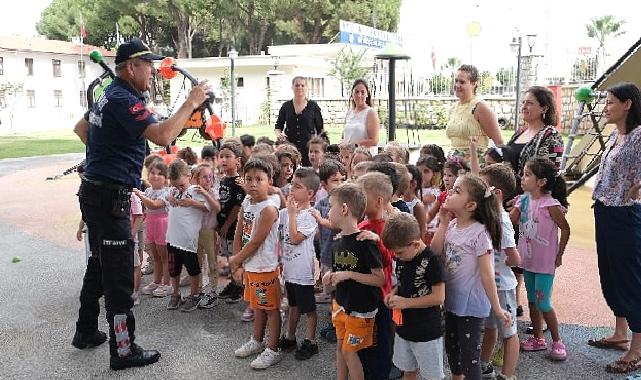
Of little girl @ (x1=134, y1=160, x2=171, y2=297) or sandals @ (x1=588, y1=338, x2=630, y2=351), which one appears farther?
little girl @ (x1=134, y1=160, x2=171, y2=297)

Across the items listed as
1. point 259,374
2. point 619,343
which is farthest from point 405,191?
point 619,343

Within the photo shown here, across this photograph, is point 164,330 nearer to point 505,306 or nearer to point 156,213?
point 156,213

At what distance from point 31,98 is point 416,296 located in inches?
2016

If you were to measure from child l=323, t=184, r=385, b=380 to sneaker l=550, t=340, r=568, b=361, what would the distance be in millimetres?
1436

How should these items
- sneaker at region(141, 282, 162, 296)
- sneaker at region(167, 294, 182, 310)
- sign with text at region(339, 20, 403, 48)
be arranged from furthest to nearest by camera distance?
sign with text at region(339, 20, 403, 48) → sneaker at region(141, 282, 162, 296) → sneaker at region(167, 294, 182, 310)

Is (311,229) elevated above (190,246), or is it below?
above

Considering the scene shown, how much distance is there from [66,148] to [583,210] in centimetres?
2033

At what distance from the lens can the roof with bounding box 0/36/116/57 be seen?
150 feet

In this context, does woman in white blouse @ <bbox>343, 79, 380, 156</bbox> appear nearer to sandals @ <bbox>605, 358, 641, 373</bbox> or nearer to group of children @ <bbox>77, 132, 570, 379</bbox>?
group of children @ <bbox>77, 132, 570, 379</bbox>

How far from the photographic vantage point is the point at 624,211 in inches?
146

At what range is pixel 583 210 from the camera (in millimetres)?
9344

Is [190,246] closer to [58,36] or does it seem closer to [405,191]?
[405,191]

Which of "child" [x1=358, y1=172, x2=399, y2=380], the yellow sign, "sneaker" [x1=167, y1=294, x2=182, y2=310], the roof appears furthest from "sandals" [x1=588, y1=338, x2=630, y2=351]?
the roof

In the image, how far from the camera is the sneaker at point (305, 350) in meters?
3.90
